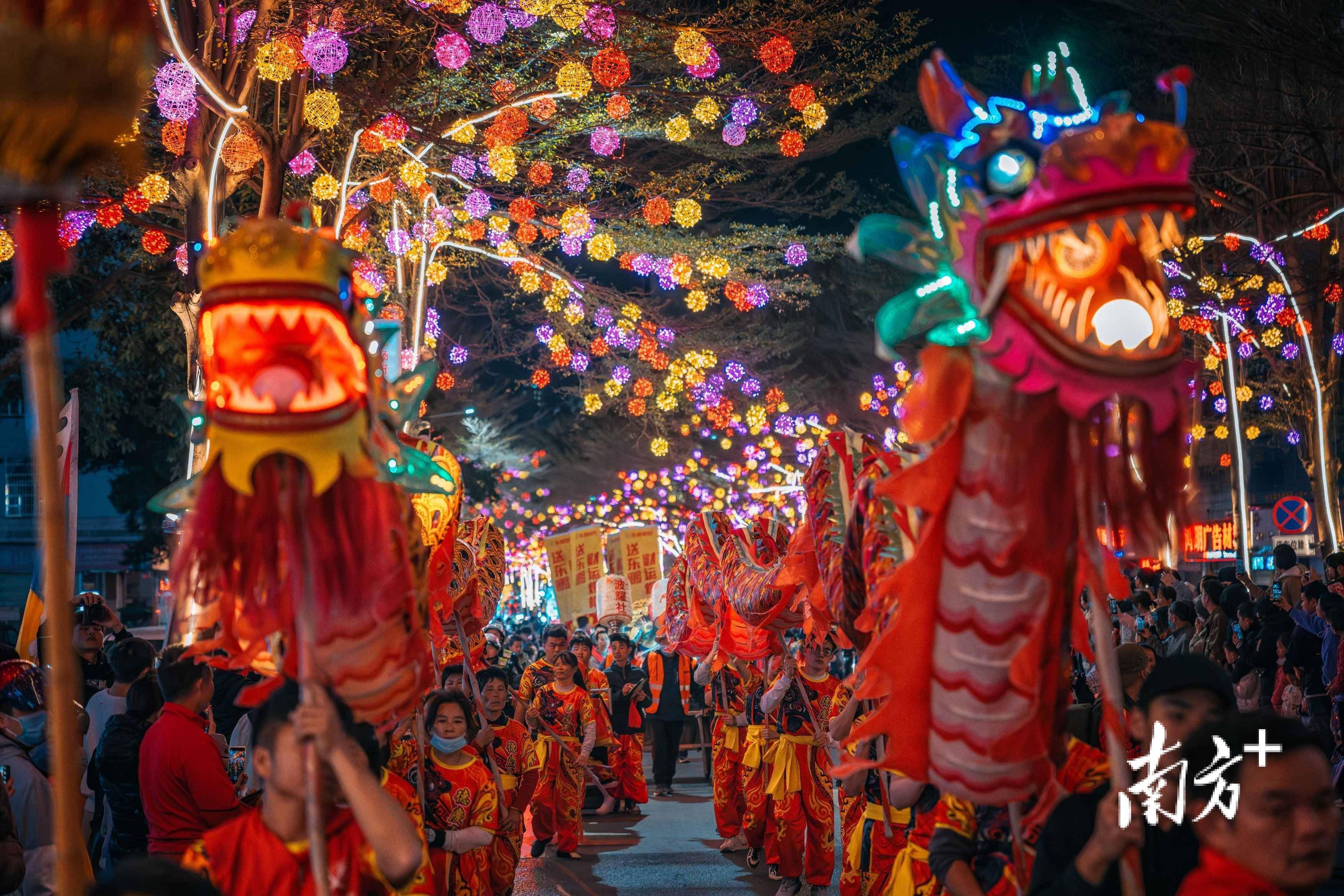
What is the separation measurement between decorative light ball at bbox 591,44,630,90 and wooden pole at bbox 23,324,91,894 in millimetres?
8836

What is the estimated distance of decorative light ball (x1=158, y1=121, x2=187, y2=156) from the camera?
995 cm

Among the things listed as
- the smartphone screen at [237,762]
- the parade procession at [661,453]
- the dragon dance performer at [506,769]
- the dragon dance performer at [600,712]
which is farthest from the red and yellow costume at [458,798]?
the dragon dance performer at [600,712]

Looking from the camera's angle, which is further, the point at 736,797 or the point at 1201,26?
the point at 1201,26

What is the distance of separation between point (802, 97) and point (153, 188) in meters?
5.53

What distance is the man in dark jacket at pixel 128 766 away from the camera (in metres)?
5.30

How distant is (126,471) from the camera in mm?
28953

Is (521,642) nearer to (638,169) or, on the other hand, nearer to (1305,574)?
(638,169)

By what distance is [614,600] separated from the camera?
731 inches

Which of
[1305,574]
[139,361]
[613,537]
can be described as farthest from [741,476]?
[1305,574]

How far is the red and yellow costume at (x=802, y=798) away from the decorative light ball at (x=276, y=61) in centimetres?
563

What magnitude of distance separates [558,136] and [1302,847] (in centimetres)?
1167

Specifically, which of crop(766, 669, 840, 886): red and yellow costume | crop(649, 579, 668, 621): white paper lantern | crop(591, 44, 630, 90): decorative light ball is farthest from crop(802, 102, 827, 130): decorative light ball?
crop(649, 579, 668, 621): white paper lantern

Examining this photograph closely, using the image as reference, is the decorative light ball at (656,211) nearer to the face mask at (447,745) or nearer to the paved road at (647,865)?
the paved road at (647,865)

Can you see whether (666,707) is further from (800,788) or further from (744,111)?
(744,111)
